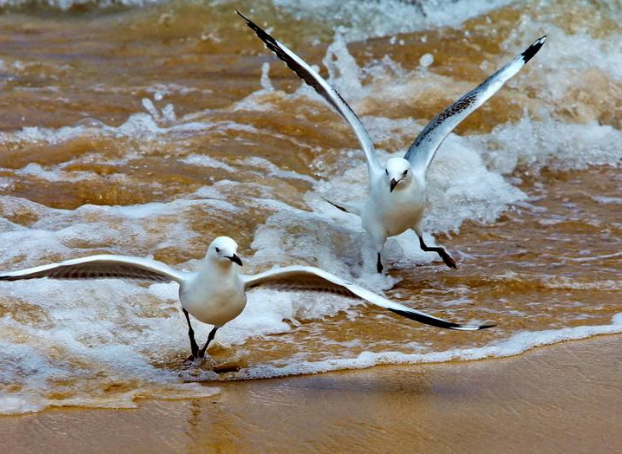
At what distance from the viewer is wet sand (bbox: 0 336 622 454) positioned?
4207 mm

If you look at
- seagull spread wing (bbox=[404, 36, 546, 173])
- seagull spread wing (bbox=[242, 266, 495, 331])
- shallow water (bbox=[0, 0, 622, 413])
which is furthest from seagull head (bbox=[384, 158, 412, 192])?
seagull spread wing (bbox=[242, 266, 495, 331])

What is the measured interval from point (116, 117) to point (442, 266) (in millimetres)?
3576

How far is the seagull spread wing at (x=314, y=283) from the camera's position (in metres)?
4.74

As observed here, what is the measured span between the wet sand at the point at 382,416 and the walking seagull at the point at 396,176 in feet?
5.80

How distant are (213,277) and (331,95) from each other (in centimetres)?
255

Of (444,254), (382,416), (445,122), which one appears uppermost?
(445,122)

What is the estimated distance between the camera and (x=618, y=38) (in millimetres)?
11789

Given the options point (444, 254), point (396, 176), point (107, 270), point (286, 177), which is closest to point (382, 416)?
point (107, 270)

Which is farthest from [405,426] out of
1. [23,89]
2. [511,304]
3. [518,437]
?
[23,89]

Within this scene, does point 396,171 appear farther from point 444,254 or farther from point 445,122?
point 445,122

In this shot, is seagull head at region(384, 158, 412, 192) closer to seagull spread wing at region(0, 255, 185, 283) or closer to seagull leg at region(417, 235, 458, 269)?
seagull leg at region(417, 235, 458, 269)

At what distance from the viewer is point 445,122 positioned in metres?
7.28

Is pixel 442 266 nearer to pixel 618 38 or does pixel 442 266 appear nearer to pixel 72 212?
pixel 72 212

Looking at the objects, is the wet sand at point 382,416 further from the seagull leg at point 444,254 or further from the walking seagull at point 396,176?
the walking seagull at point 396,176
